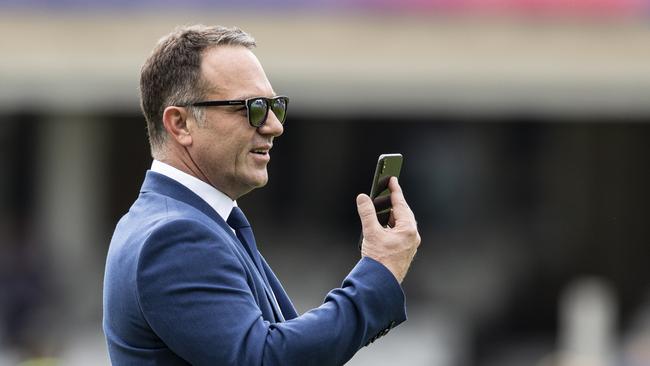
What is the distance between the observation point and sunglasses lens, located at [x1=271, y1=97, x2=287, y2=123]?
9.64 feet

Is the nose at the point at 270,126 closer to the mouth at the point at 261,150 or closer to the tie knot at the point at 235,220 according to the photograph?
the mouth at the point at 261,150

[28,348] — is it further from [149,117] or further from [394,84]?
[394,84]

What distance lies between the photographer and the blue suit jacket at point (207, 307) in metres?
2.65

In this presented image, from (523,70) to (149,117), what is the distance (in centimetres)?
1256

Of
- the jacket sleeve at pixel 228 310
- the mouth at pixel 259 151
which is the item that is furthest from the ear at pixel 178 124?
the jacket sleeve at pixel 228 310

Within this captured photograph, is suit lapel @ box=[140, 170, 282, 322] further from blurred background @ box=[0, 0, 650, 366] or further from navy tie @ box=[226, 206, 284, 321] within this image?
blurred background @ box=[0, 0, 650, 366]

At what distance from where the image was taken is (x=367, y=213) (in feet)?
9.27

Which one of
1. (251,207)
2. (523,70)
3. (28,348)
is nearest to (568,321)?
(523,70)

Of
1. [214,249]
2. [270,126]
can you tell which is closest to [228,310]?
[214,249]

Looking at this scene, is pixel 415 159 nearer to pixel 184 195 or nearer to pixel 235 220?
pixel 235 220

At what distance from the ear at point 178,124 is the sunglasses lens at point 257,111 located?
0.14m

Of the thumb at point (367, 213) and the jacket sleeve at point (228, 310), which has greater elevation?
the thumb at point (367, 213)

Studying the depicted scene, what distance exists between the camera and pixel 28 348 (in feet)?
22.0

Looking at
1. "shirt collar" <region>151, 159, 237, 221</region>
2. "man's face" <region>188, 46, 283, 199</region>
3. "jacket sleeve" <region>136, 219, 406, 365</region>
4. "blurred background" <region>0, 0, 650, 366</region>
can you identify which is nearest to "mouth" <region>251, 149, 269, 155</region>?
"man's face" <region>188, 46, 283, 199</region>
